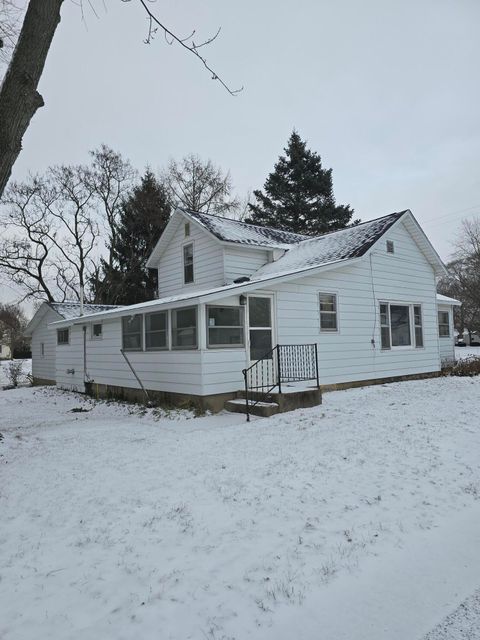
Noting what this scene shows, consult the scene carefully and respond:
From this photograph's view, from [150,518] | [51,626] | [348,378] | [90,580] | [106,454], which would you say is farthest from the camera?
[348,378]

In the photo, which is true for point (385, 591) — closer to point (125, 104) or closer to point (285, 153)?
point (125, 104)

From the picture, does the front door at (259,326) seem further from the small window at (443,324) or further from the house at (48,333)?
the small window at (443,324)

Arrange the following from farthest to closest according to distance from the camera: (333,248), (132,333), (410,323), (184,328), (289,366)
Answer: (410,323), (333,248), (132,333), (289,366), (184,328)

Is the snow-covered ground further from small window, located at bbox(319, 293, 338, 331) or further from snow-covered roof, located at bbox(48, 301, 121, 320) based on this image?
snow-covered roof, located at bbox(48, 301, 121, 320)

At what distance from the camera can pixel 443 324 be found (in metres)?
21.3

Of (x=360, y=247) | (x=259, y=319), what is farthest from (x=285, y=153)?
(x=259, y=319)

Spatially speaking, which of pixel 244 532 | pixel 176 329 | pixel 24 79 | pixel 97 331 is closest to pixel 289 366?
pixel 176 329

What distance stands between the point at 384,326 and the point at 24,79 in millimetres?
12097

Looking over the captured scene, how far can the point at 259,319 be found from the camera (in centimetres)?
1111

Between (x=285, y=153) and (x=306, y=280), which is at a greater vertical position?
(x=285, y=153)

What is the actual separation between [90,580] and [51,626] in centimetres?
53

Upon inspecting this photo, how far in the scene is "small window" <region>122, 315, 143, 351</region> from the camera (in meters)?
12.6

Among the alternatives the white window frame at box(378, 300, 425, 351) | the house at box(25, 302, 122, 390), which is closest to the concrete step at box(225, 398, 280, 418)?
the white window frame at box(378, 300, 425, 351)

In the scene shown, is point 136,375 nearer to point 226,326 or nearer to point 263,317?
point 226,326
